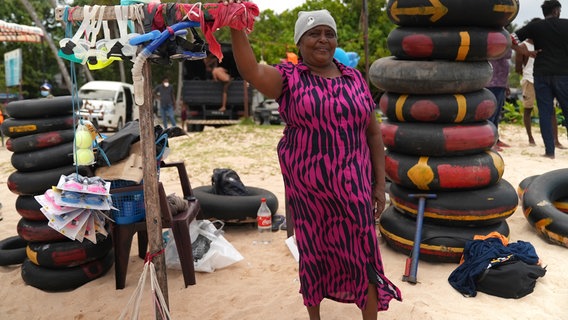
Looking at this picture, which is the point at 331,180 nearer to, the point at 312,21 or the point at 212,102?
the point at 312,21

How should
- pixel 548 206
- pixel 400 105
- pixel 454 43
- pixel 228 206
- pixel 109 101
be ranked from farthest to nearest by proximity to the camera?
pixel 109 101
pixel 228 206
pixel 548 206
pixel 400 105
pixel 454 43

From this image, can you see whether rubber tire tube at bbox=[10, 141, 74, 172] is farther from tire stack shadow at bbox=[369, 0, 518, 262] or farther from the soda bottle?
tire stack shadow at bbox=[369, 0, 518, 262]

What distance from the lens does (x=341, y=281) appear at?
8.80 feet

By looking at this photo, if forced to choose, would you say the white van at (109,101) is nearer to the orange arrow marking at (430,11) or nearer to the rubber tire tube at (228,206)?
the rubber tire tube at (228,206)

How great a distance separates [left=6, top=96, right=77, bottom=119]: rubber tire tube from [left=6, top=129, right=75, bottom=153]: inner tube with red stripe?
0.52ft

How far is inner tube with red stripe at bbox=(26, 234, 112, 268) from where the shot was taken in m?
3.65

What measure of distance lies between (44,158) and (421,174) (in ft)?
9.93

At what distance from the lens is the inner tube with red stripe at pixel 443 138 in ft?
12.6

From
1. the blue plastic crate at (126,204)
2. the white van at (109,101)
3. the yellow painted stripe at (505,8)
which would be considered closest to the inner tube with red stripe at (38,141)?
the blue plastic crate at (126,204)

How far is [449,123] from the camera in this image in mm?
3947

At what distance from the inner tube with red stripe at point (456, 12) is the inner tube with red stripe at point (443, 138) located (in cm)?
84

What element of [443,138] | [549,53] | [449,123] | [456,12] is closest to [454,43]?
[456,12]

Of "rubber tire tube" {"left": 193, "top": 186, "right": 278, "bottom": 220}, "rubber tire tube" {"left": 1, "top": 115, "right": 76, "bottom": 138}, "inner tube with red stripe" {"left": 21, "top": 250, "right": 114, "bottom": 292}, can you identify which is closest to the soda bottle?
"rubber tire tube" {"left": 193, "top": 186, "right": 278, "bottom": 220}

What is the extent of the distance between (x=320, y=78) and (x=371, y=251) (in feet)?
3.24
